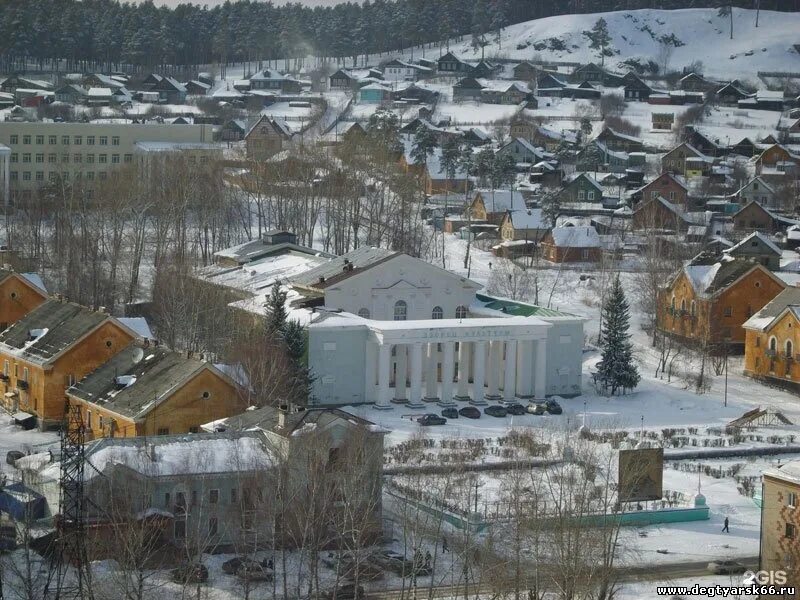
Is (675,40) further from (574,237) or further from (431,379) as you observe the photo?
(431,379)

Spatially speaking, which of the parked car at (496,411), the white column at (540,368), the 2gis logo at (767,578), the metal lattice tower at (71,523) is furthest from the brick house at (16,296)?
the 2gis logo at (767,578)

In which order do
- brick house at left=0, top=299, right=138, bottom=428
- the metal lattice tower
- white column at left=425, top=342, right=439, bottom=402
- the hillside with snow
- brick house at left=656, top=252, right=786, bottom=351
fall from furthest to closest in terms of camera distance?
1. the hillside with snow
2. brick house at left=656, top=252, right=786, bottom=351
3. white column at left=425, top=342, right=439, bottom=402
4. brick house at left=0, top=299, right=138, bottom=428
5. the metal lattice tower

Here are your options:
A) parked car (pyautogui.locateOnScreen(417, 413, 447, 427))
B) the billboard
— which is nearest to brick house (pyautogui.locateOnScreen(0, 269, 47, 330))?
parked car (pyautogui.locateOnScreen(417, 413, 447, 427))

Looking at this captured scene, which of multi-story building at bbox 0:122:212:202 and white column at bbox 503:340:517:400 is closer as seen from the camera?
white column at bbox 503:340:517:400

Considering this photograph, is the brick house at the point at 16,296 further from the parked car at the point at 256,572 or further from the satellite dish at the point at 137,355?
the parked car at the point at 256,572

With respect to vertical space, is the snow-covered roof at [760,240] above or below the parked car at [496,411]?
above

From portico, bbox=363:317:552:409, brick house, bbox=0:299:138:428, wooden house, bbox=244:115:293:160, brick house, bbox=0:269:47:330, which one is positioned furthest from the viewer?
wooden house, bbox=244:115:293:160

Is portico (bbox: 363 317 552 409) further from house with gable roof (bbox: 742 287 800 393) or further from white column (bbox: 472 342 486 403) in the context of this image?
house with gable roof (bbox: 742 287 800 393)
